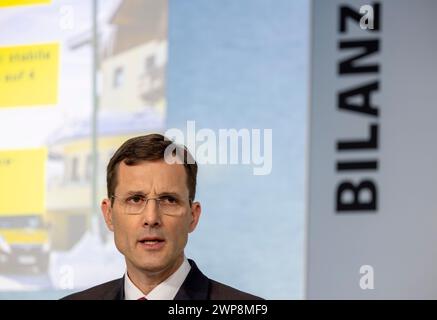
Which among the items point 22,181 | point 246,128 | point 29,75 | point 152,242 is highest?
point 29,75

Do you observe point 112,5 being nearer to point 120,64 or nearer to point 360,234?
point 120,64

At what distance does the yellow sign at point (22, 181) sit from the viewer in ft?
8.07

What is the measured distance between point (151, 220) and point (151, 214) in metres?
0.01

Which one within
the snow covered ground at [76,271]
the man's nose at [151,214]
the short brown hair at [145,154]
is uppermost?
the short brown hair at [145,154]

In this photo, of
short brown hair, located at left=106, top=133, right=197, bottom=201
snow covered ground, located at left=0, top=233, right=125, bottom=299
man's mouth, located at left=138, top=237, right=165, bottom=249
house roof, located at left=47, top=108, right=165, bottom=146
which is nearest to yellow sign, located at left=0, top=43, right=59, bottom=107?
house roof, located at left=47, top=108, right=165, bottom=146

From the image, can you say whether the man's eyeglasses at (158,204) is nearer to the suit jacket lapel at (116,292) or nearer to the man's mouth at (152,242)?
the man's mouth at (152,242)

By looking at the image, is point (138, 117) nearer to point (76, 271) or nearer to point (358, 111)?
point (76, 271)

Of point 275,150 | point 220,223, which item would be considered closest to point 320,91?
point 275,150

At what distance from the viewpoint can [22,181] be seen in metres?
2.48

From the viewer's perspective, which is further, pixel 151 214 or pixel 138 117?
pixel 138 117

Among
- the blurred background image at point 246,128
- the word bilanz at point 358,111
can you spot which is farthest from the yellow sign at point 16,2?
the word bilanz at point 358,111

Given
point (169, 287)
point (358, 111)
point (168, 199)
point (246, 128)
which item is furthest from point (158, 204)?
point (358, 111)

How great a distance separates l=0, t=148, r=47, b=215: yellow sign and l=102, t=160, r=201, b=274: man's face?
0.79m

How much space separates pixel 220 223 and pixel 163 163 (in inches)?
25.9
